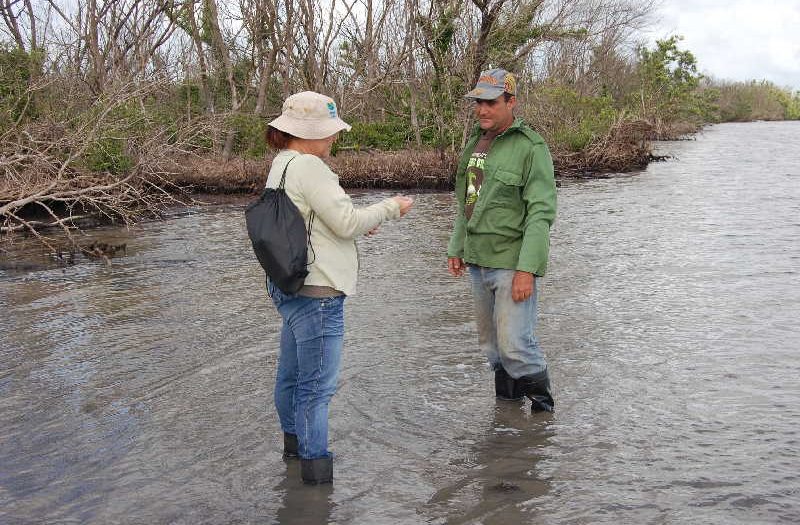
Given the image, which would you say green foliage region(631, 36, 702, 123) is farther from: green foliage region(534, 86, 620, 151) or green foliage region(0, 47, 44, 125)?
green foliage region(0, 47, 44, 125)

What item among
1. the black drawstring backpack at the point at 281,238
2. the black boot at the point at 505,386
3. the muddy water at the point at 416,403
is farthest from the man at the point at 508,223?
the black drawstring backpack at the point at 281,238

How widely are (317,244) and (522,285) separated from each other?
1277mm

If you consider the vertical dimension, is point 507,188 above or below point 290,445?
above

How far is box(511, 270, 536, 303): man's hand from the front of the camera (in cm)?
463

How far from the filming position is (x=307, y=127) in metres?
3.90

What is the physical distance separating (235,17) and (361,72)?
182 inches

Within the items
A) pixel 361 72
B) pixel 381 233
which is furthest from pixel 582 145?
pixel 381 233

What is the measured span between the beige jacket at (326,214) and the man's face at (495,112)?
1084mm

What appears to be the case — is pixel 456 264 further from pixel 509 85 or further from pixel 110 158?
pixel 110 158

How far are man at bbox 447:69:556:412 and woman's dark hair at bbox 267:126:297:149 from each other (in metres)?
1.16

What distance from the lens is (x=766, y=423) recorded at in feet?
16.1

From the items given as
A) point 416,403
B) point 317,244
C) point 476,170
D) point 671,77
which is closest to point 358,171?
point 416,403

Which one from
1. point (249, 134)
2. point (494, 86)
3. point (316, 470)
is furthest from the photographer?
point (249, 134)

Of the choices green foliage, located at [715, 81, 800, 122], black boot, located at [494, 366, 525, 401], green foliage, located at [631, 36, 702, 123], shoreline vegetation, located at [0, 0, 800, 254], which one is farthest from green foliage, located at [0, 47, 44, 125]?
green foliage, located at [715, 81, 800, 122]
